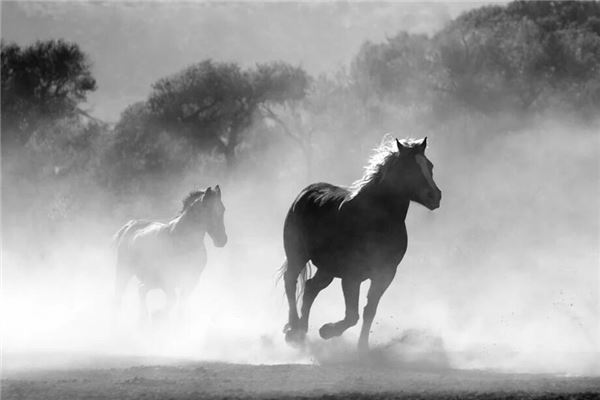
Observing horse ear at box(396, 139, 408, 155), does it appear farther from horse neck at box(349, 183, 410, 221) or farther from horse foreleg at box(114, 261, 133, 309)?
horse foreleg at box(114, 261, 133, 309)

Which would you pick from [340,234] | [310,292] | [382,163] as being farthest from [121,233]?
[382,163]

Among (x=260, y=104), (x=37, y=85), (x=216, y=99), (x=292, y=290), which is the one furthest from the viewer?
(x=260, y=104)

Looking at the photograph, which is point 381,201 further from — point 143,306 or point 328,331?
point 143,306

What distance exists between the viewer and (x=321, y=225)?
19703mm

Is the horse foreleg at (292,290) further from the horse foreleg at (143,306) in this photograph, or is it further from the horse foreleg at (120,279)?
the horse foreleg at (120,279)

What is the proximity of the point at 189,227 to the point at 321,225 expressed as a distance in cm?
417

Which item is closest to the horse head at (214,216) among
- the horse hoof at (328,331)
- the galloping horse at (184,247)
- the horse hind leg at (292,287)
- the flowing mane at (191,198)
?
the galloping horse at (184,247)

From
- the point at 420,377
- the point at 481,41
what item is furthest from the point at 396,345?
the point at 481,41

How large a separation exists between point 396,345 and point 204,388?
509 cm

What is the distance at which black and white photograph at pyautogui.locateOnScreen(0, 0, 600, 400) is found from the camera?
1842cm

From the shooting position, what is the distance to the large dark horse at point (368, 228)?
738 inches

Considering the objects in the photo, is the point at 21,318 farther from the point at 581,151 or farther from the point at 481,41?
the point at 481,41

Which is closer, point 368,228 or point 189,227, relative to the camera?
point 368,228

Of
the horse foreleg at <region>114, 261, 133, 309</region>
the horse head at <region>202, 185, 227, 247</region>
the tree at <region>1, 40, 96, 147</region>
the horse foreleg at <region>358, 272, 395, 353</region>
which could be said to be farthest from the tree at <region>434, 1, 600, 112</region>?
the horse foreleg at <region>358, 272, 395, 353</region>
